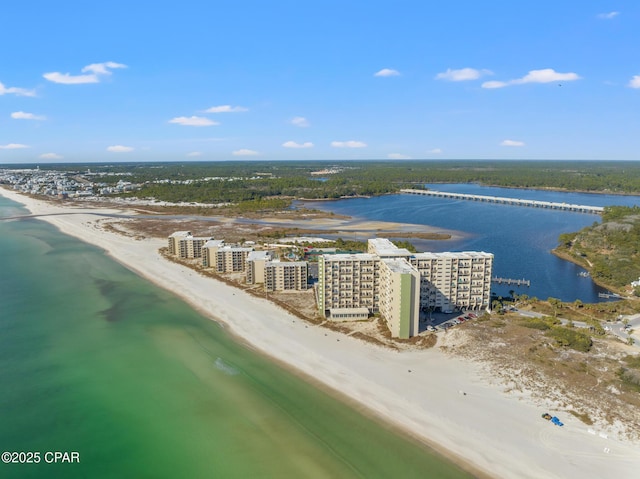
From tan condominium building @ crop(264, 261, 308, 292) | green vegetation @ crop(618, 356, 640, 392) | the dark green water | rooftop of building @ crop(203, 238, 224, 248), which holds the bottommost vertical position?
the dark green water

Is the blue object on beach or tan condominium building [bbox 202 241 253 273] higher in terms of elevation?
tan condominium building [bbox 202 241 253 273]

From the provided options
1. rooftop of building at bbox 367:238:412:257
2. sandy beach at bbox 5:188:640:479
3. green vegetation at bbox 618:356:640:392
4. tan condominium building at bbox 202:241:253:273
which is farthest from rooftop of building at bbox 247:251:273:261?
green vegetation at bbox 618:356:640:392

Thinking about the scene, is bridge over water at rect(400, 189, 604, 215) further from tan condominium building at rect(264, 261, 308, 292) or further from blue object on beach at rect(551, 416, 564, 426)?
blue object on beach at rect(551, 416, 564, 426)

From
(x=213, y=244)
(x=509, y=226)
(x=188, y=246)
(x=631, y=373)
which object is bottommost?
(x=631, y=373)

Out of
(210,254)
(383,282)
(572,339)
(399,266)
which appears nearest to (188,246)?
(210,254)

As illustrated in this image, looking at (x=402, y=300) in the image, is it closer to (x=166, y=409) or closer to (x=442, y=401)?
(x=442, y=401)
